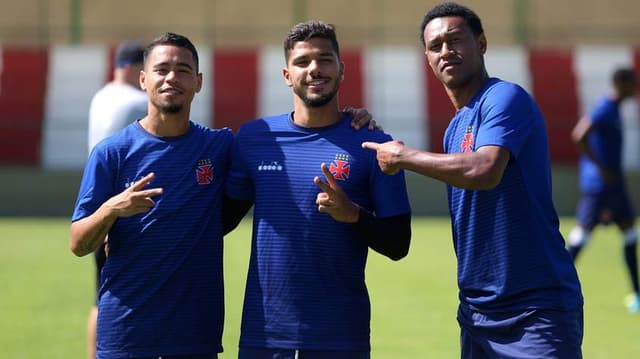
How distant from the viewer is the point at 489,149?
16.4 feet

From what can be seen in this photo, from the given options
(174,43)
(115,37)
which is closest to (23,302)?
(174,43)

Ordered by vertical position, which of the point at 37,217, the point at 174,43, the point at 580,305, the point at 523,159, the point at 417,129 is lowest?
the point at 37,217

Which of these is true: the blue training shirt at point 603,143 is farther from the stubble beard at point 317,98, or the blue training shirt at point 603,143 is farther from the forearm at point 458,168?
the forearm at point 458,168

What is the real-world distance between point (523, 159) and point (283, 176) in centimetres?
114

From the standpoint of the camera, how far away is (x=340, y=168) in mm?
5289

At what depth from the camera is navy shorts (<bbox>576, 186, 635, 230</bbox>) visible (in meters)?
12.6

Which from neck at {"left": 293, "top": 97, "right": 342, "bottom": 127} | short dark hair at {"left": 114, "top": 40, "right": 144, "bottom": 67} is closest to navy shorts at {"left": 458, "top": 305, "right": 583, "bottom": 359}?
neck at {"left": 293, "top": 97, "right": 342, "bottom": 127}

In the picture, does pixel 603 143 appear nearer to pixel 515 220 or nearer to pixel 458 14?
pixel 458 14

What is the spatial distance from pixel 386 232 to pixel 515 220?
0.60 m

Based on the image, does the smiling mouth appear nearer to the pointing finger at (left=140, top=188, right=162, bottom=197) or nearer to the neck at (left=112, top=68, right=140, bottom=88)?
the pointing finger at (left=140, top=188, right=162, bottom=197)

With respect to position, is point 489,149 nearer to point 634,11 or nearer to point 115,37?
point 115,37

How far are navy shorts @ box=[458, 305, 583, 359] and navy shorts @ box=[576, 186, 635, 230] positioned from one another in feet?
25.1

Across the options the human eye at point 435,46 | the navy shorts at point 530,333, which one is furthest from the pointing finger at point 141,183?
the navy shorts at point 530,333

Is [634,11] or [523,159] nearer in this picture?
[523,159]
